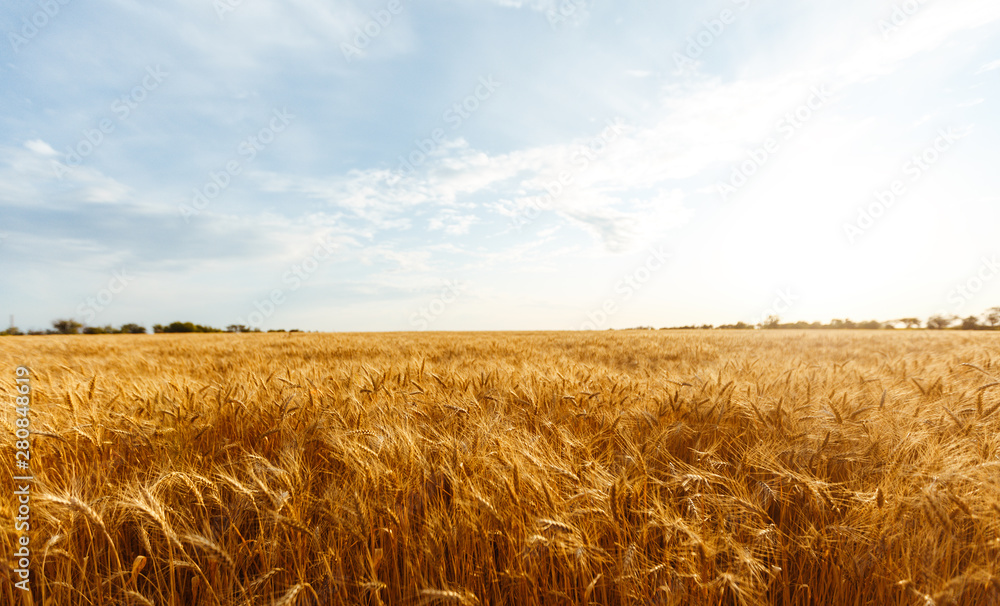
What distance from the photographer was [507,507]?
1481mm

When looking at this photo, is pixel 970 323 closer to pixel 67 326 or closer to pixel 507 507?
pixel 507 507

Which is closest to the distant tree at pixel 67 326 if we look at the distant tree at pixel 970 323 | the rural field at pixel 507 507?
the rural field at pixel 507 507

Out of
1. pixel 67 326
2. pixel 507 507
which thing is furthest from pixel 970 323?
pixel 67 326

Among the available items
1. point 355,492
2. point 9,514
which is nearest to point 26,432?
point 9,514

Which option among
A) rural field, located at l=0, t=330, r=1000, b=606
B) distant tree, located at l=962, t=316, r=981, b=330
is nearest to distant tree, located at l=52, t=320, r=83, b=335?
rural field, located at l=0, t=330, r=1000, b=606

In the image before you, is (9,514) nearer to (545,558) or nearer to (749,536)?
(545,558)

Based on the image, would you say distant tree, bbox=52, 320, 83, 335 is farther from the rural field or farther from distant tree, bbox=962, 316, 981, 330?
distant tree, bbox=962, 316, 981, 330

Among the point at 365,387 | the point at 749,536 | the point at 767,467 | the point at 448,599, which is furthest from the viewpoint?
the point at 365,387

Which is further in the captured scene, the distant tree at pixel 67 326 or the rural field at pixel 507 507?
the distant tree at pixel 67 326

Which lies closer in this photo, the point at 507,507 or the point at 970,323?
the point at 507,507

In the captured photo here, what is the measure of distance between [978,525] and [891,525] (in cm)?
29

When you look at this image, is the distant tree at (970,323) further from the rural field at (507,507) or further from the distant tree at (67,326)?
the distant tree at (67,326)

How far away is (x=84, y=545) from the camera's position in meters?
1.50

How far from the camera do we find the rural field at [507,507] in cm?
130
